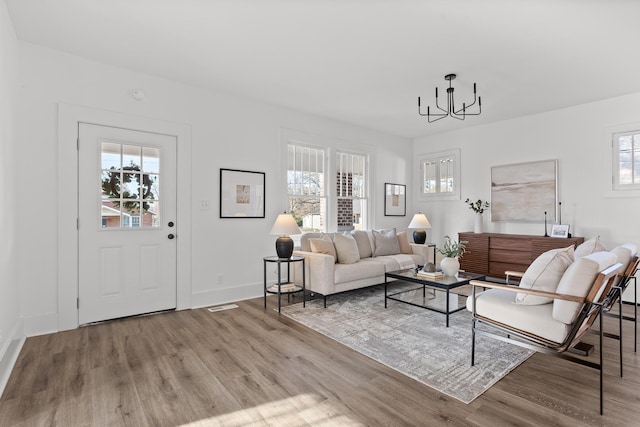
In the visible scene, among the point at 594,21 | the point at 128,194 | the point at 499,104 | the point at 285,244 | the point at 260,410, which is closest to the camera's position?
the point at 260,410

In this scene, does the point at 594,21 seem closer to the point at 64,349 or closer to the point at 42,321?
the point at 64,349

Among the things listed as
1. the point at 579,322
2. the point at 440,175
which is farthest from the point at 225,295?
the point at 440,175

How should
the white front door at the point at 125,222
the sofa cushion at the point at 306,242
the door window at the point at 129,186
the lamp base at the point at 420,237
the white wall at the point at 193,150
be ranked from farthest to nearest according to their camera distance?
the lamp base at the point at 420,237 → the sofa cushion at the point at 306,242 → the door window at the point at 129,186 → the white front door at the point at 125,222 → the white wall at the point at 193,150

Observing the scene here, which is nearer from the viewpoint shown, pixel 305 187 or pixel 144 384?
pixel 144 384

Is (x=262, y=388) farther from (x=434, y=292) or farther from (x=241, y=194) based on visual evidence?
(x=434, y=292)

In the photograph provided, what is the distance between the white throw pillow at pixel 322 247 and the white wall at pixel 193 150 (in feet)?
2.45

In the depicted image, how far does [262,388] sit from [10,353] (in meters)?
2.11

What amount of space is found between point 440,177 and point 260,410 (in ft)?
18.5

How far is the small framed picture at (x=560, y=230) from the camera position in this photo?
4707 millimetres

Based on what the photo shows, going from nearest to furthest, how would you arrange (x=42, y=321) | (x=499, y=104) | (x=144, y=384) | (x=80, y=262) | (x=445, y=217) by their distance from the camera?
(x=144, y=384)
(x=42, y=321)
(x=80, y=262)
(x=499, y=104)
(x=445, y=217)

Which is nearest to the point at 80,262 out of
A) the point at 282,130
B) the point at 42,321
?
the point at 42,321

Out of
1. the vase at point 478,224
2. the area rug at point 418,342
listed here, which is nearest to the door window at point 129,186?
the area rug at point 418,342

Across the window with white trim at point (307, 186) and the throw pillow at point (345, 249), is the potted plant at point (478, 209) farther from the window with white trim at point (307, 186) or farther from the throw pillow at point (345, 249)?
the window with white trim at point (307, 186)

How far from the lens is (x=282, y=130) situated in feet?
16.1
